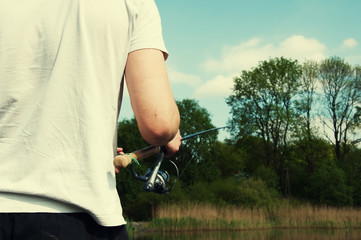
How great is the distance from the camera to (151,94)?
94 centimetres

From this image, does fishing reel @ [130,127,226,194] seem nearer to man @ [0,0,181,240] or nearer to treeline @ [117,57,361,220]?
man @ [0,0,181,240]

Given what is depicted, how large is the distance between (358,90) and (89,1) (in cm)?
3145

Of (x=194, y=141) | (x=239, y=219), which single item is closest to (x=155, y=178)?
(x=239, y=219)

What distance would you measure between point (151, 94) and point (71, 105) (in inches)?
7.5

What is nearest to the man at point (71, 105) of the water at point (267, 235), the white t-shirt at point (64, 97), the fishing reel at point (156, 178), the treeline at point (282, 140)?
the white t-shirt at point (64, 97)

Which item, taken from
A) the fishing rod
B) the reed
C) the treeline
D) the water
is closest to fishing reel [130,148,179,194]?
the fishing rod

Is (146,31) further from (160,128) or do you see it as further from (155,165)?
(155,165)

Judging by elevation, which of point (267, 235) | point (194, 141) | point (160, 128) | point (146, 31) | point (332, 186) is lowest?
point (267, 235)

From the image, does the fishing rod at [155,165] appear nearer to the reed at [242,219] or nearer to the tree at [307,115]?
the reed at [242,219]

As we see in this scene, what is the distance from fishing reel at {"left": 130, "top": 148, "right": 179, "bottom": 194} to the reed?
1524 centimetres

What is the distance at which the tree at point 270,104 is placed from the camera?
1179 inches

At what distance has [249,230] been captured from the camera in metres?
17.2

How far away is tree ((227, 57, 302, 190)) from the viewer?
30.0 metres

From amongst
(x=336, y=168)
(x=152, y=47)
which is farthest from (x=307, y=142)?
Answer: (x=152, y=47)
